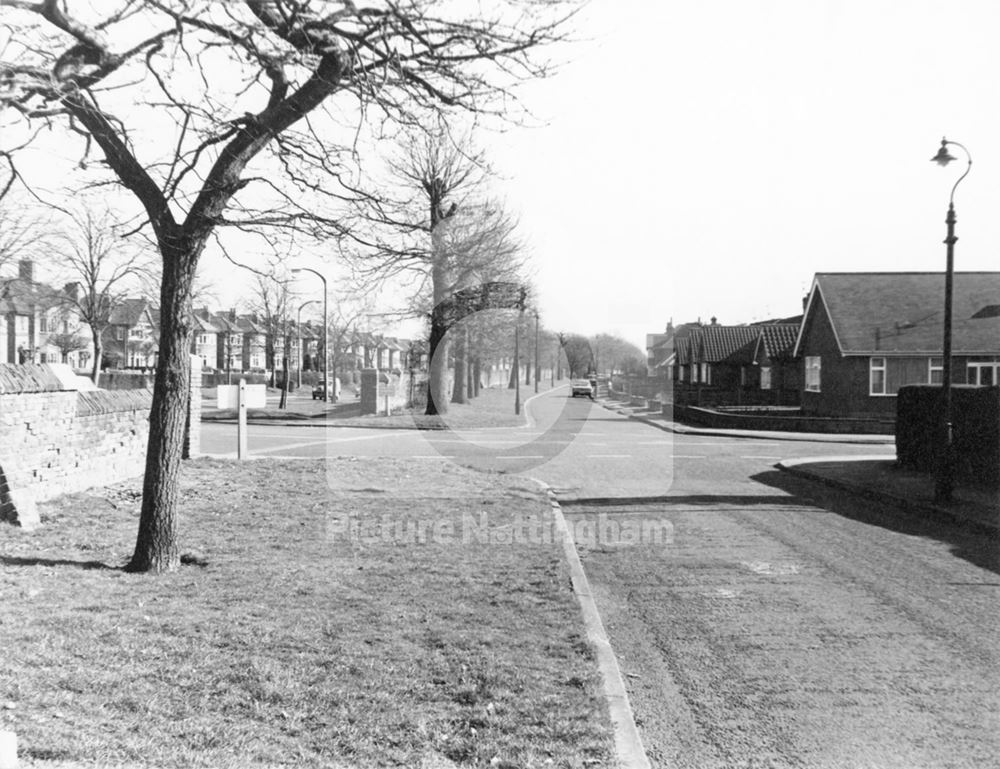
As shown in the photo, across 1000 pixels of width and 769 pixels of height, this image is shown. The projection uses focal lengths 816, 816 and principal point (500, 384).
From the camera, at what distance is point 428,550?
859cm

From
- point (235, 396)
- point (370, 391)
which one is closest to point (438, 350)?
point (370, 391)

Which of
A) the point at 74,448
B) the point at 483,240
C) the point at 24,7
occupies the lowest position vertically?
the point at 74,448

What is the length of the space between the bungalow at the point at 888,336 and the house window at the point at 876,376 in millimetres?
41

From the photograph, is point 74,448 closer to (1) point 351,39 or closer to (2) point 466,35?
(1) point 351,39

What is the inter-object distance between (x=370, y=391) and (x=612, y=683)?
98.6 feet

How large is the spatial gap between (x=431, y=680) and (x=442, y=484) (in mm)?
9069

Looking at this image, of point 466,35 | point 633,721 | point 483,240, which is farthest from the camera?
point 483,240

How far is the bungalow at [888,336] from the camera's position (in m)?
33.2

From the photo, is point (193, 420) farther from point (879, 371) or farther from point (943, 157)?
point (879, 371)

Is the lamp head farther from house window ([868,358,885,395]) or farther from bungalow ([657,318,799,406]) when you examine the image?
bungalow ([657,318,799,406])

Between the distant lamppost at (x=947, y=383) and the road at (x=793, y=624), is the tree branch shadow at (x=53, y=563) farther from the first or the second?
the distant lamppost at (x=947, y=383)

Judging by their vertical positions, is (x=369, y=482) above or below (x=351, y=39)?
below

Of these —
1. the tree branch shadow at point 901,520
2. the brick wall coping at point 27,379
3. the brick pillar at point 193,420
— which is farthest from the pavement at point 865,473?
the brick pillar at point 193,420

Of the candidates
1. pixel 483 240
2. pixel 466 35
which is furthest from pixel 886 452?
pixel 466 35
